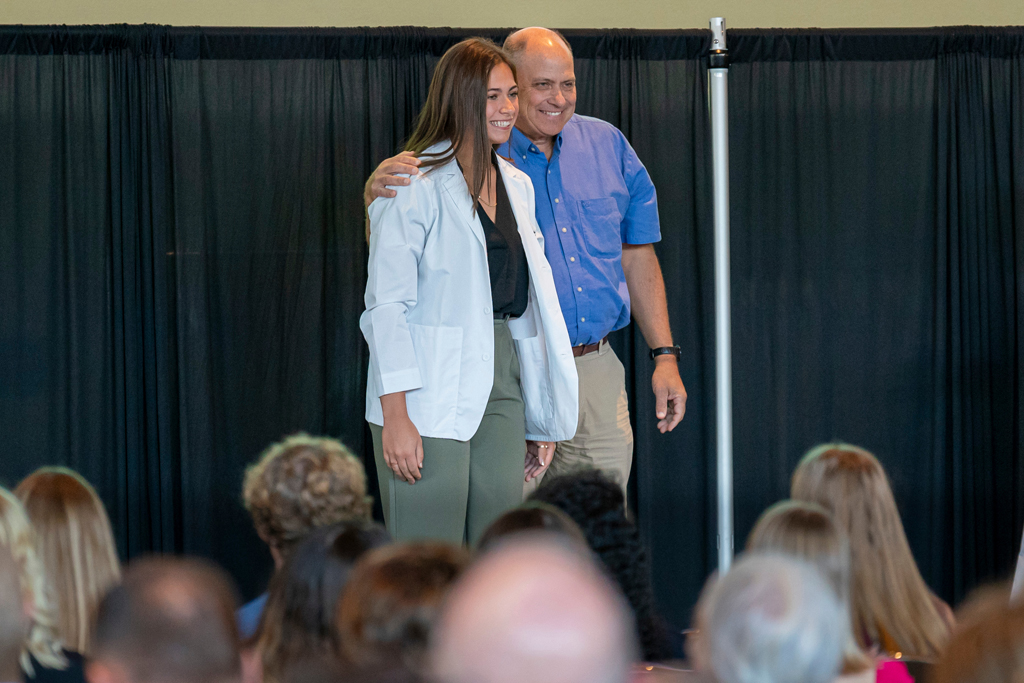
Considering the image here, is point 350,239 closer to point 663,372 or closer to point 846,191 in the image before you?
point 663,372

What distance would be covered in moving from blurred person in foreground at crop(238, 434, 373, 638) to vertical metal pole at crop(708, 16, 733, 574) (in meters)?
0.99

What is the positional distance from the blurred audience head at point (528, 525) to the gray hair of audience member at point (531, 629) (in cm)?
45

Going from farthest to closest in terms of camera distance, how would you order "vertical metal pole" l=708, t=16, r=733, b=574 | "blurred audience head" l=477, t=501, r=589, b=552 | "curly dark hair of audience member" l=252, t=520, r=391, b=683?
"vertical metal pole" l=708, t=16, r=733, b=574 < "blurred audience head" l=477, t=501, r=589, b=552 < "curly dark hair of audience member" l=252, t=520, r=391, b=683

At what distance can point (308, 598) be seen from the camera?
124cm

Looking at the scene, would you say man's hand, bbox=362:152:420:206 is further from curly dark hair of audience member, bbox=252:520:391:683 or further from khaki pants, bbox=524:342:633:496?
curly dark hair of audience member, bbox=252:520:391:683

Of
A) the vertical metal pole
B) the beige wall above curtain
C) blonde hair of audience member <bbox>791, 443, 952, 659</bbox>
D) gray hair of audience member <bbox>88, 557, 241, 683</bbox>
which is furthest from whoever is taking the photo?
the beige wall above curtain

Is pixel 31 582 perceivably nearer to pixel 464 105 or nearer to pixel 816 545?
pixel 816 545

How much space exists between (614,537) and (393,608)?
0.63m

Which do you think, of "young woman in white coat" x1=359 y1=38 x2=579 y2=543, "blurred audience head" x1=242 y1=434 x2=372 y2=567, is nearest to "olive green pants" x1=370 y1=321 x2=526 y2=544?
"young woman in white coat" x1=359 y1=38 x2=579 y2=543

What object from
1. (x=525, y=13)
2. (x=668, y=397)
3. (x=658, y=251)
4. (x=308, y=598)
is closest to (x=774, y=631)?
(x=308, y=598)

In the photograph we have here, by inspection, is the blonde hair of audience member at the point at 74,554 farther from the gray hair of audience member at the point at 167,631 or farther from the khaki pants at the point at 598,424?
the khaki pants at the point at 598,424

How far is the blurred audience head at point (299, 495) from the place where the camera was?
1.72 m

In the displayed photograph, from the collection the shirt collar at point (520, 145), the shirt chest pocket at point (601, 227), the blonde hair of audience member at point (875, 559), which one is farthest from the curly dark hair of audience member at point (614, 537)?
the shirt collar at point (520, 145)

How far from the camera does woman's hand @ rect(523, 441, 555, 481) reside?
7.97 ft
